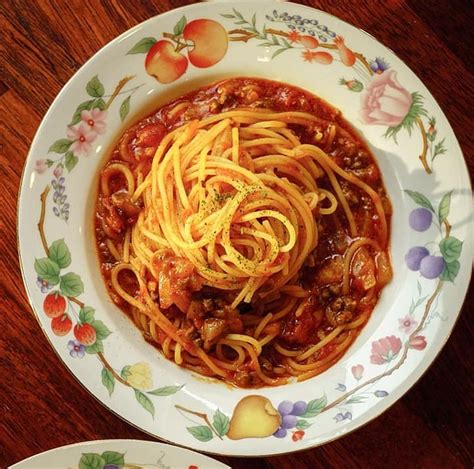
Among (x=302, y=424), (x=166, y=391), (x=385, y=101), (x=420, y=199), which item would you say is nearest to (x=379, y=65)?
(x=385, y=101)

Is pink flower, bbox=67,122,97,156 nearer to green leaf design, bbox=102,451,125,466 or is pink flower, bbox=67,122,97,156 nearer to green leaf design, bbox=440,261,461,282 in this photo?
green leaf design, bbox=102,451,125,466

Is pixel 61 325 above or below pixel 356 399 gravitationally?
above

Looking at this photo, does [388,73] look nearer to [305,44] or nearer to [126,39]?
[305,44]

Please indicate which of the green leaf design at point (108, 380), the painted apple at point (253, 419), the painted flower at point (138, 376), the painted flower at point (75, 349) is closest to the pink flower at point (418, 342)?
the painted apple at point (253, 419)

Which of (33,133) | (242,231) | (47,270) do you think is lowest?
(242,231)

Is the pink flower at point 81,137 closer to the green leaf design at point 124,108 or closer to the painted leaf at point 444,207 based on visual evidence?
the green leaf design at point 124,108

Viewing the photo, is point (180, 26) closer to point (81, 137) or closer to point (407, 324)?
point (81, 137)
